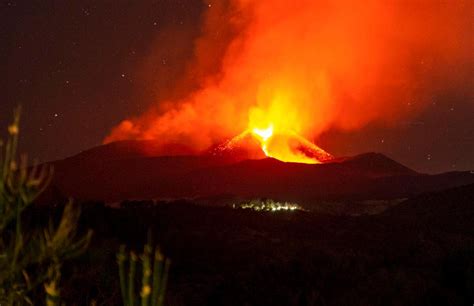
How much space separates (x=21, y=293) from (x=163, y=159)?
7425cm

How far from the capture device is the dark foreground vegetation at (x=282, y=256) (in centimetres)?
971

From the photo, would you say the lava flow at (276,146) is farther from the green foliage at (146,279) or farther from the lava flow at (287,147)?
the green foliage at (146,279)

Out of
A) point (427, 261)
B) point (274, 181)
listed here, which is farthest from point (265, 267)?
point (274, 181)

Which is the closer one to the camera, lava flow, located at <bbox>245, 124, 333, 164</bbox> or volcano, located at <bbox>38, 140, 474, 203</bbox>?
volcano, located at <bbox>38, 140, 474, 203</bbox>

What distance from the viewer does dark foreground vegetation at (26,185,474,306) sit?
9.71m

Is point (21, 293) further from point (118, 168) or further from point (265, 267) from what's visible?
point (118, 168)

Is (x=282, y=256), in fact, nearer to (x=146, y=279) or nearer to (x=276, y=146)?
(x=146, y=279)

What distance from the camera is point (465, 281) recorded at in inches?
367

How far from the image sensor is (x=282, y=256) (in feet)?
54.1

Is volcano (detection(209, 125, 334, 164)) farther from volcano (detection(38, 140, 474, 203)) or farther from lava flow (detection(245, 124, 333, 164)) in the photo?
volcano (detection(38, 140, 474, 203))

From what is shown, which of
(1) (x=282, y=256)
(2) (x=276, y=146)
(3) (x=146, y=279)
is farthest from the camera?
(2) (x=276, y=146)

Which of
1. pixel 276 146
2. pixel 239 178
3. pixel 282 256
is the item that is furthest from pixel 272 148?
pixel 282 256

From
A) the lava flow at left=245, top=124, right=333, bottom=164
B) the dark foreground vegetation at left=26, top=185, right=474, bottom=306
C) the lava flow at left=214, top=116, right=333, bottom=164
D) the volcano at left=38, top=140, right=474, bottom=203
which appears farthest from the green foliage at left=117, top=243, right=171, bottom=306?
the lava flow at left=245, top=124, right=333, bottom=164

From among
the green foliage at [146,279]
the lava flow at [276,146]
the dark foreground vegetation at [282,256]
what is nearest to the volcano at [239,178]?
the lava flow at [276,146]
